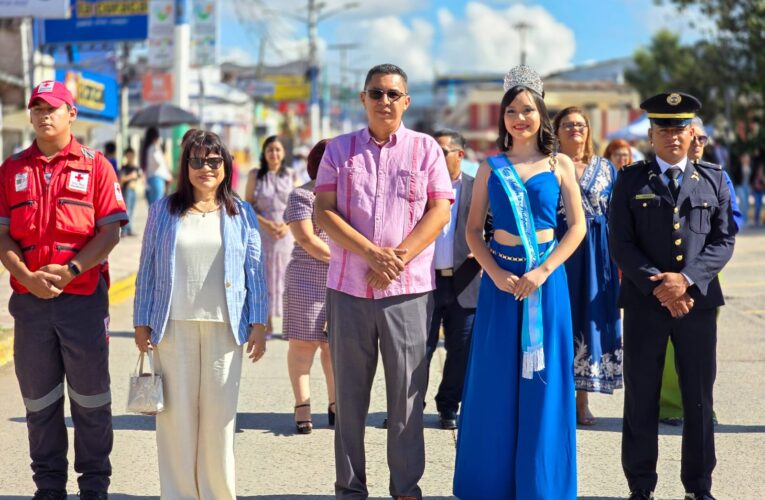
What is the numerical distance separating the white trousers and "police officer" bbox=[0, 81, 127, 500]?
47cm

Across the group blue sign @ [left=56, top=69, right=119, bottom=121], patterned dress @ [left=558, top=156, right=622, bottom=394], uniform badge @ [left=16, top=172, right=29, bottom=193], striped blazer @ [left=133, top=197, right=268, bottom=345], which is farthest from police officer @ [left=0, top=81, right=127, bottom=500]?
blue sign @ [left=56, top=69, right=119, bottom=121]

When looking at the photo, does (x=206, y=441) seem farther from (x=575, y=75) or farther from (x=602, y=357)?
(x=575, y=75)

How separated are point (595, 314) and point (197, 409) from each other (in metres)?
2.81

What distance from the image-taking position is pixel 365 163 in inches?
199

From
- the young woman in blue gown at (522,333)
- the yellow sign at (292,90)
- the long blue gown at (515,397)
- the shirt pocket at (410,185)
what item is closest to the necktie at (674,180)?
the young woman in blue gown at (522,333)

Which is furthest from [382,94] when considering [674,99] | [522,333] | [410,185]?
[674,99]

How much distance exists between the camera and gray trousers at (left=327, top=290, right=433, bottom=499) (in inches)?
200

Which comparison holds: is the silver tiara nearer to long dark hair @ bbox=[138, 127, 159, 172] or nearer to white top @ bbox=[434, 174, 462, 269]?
white top @ bbox=[434, 174, 462, 269]

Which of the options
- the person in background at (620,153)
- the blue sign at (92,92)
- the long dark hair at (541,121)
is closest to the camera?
the long dark hair at (541,121)

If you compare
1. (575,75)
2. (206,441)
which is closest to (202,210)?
(206,441)

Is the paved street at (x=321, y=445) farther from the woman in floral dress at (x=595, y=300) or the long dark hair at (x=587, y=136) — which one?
the long dark hair at (x=587, y=136)

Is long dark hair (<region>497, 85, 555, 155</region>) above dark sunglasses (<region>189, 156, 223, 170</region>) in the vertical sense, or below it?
above

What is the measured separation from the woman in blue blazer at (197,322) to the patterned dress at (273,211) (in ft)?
16.0

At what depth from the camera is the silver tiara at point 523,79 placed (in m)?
5.45
